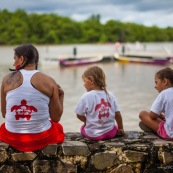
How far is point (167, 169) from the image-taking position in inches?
140

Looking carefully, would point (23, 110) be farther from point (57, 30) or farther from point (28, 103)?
point (57, 30)

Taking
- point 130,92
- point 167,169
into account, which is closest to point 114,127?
point 167,169

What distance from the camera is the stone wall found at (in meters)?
3.46

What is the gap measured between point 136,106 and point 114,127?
23.2 feet

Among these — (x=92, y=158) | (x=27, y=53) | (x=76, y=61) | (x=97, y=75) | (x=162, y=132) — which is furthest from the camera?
(x=76, y=61)

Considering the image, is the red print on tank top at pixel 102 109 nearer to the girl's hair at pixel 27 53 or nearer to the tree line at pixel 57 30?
the girl's hair at pixel 27 53

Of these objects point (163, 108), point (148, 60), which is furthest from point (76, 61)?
point (163, 108)

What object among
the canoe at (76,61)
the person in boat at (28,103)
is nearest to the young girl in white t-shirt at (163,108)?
the person in boat at (28,103)

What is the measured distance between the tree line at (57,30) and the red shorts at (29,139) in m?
94.5

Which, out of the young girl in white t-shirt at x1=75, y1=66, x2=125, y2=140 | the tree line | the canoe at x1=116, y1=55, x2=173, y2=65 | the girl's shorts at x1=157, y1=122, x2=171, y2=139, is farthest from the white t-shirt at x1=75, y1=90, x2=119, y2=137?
the tree line

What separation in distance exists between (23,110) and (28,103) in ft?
0.24

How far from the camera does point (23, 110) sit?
3.36 m

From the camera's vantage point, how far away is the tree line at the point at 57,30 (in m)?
101

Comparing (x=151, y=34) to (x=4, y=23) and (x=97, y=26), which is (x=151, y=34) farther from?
(x=4, y=23)
